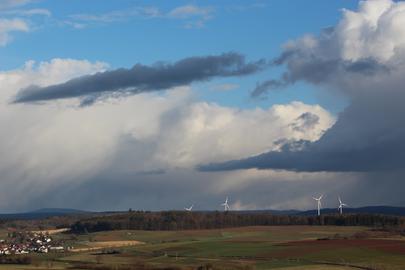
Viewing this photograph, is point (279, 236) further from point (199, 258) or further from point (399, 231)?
point (199, 258)

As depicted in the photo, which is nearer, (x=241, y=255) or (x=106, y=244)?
(x=241, y=255)

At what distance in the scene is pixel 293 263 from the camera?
11531 centimetres

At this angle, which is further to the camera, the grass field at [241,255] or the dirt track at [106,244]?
the dirt track at [106,244]

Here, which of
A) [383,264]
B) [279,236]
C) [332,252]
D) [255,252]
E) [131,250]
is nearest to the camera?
[383,264]

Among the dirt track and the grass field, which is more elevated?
the dirt track

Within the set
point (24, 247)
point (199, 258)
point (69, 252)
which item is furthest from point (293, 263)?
point (24, 247)

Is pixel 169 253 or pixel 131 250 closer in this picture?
pixel 169 253

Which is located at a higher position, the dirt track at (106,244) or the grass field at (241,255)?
the dirt track at (106,244)

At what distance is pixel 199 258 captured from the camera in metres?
135

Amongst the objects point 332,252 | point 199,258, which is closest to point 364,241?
point 332,252

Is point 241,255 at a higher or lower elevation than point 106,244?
lower

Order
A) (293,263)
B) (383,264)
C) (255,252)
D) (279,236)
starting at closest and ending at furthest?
1. (383,264)
2. (293,263)
3. (255,252)
4. (279,236)

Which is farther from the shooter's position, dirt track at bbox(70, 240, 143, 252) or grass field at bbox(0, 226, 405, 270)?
dirt track at bbox(70, 240, 143, 252)

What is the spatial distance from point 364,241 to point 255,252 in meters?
20.9
